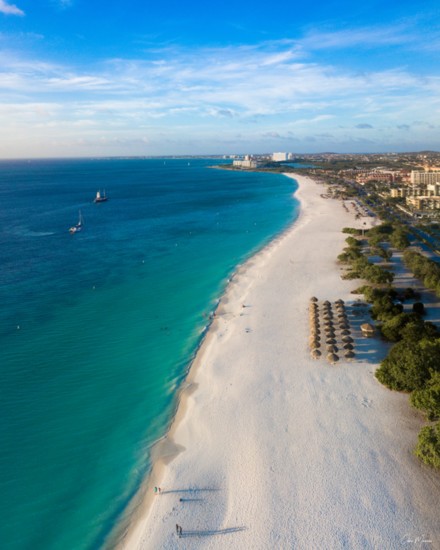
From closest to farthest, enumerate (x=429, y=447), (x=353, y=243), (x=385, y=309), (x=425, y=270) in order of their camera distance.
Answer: (x=429, y=447), (x=385, y=309), (x=425, y=270), (x=353, y=243)

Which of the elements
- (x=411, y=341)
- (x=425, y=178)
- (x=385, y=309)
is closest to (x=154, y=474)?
(x=411, y=341)

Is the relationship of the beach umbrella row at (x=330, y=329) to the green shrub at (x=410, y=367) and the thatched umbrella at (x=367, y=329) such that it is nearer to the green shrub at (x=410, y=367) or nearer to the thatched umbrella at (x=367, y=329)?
the thatched umbrella at (x=367, y=329)

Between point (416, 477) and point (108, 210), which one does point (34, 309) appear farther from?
point (108, 210)

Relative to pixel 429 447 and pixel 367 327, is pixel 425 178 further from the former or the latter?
pixel 429 447

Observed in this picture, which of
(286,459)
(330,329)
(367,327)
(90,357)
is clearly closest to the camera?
(286,459)

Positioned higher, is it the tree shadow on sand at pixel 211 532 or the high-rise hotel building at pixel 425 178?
the high-rise hotel building at pixel 425 178

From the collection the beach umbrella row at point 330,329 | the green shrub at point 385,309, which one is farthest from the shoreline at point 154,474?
the green shrub at point 385,309
